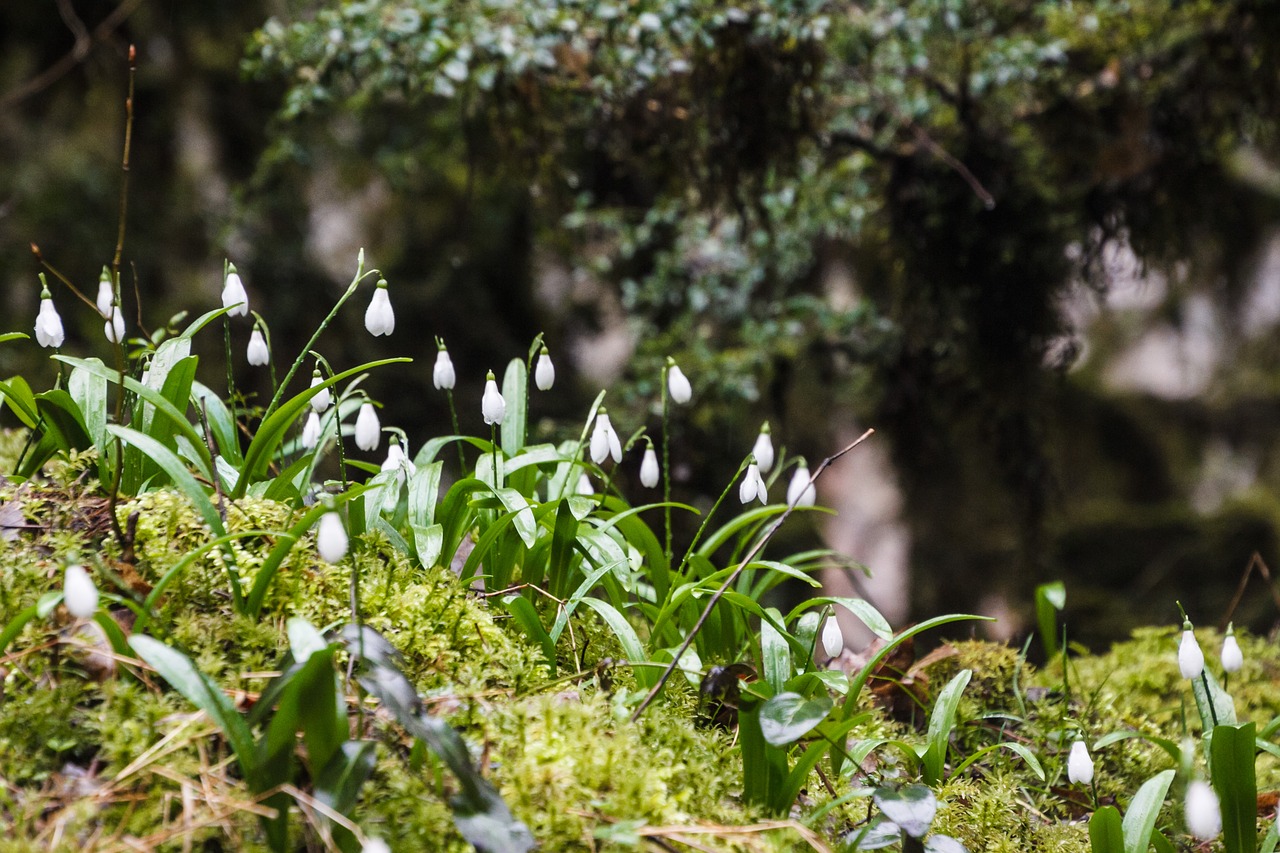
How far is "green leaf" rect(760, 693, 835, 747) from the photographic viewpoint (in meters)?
1.24

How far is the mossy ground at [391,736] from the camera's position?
1.15 m

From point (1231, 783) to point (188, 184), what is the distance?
19.7ft

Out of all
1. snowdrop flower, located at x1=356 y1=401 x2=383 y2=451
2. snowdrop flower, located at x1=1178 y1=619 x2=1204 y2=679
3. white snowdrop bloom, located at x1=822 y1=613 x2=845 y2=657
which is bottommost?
white snowdrop bloom, located at x1=822 y1=613 x2=845 y2=657

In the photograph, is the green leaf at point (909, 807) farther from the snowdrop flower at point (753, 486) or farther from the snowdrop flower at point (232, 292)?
the snowdrop flower at point (232, 292)

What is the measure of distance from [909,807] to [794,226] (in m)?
2.87

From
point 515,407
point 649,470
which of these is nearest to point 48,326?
point 515,407

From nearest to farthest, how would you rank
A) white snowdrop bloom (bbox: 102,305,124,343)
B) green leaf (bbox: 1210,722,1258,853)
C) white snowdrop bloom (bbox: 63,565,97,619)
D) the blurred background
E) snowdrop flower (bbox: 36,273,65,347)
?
white snowdrop bloom (bbox: 63,565,97,619) < white snowdrop bloom (bbox: 102,305,124,343) < green leaf (bbox: 1210,722,1258,853) < snowdrop flower (bbox: 36,273,65,347) < the blurred background

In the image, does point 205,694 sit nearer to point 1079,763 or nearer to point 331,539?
point 331,539

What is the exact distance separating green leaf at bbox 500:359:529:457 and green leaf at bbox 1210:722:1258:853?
1.49m

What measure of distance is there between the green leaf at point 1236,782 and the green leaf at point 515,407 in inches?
58.5

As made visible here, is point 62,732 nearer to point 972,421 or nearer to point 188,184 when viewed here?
point 972,421

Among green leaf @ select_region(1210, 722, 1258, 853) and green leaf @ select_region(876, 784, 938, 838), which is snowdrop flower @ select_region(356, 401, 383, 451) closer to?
green leaf @ select_region(876, 784, 938, 838)

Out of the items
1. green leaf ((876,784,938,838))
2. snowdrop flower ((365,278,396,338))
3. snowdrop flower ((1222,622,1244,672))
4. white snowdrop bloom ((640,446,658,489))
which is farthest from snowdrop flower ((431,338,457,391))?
snowdrop flower ((1222,622,1244,672))

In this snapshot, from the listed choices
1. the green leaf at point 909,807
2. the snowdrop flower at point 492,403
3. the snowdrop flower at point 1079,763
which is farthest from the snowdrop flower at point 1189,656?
the snowdrop flower at point 492,403
